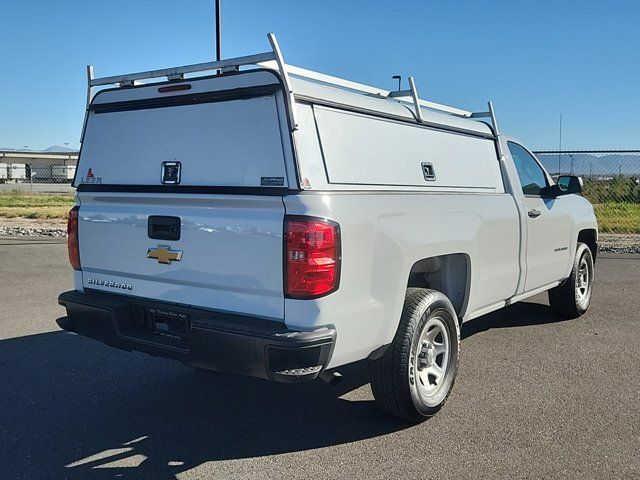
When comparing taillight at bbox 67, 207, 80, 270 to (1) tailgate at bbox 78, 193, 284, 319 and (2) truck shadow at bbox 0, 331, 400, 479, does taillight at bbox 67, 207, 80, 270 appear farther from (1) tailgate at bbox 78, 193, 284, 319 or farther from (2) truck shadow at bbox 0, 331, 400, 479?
(2) truck shadow at bbox 0, 331, 400, 479

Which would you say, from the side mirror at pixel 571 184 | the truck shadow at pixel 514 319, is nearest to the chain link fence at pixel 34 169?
the truck shadow at pixel 514 319

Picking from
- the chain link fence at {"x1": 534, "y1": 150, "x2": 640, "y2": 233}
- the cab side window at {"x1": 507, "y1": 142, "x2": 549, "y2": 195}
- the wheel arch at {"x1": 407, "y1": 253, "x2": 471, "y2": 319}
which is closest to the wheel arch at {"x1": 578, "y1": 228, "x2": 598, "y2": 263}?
the cab side window at {"x1": 507, "y1": 142, "x2": 549, "y2": 195}

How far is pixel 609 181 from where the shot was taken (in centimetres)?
1866

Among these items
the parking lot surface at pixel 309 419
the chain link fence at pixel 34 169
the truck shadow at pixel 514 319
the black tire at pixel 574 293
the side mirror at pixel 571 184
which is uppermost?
the chain link fence at pixel 34 169

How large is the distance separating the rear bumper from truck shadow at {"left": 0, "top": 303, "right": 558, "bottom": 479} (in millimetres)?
585

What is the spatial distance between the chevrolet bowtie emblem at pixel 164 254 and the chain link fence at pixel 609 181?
12.9 m

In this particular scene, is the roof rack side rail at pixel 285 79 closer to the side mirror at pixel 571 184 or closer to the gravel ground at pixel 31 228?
the side mirror at pixel 571 184

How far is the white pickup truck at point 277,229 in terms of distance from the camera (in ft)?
11.1

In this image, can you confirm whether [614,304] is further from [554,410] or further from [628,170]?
[628,170]

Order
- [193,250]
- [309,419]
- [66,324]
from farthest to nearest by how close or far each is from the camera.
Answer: [66,324]
[309,419]
[193,250]

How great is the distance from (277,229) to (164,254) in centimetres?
89

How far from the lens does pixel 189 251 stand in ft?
12.3

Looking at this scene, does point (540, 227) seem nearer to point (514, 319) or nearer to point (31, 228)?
point (514, 319)

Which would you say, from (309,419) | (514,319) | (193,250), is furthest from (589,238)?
(193,250)
